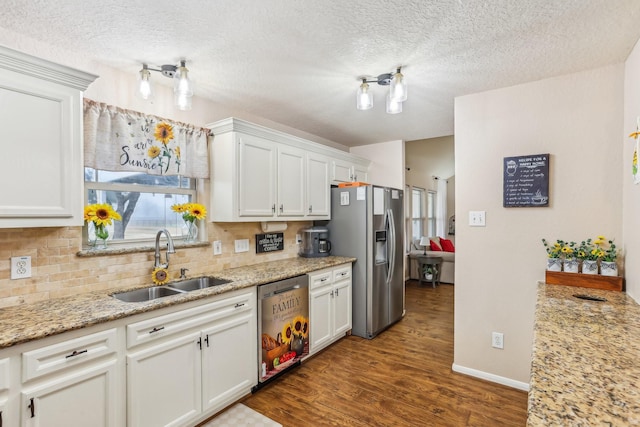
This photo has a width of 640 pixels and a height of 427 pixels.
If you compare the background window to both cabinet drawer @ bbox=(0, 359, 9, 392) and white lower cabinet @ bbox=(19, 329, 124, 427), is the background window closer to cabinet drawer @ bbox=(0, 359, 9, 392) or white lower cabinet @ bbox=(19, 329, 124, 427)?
white lower cabinet @ bbox=(19, 329, 124, 427)

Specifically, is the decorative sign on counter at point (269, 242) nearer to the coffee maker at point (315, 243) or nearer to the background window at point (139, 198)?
the coffee maker at point (315, 243)

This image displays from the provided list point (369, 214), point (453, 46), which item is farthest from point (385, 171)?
point (453, 46)

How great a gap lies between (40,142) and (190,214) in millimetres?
1092

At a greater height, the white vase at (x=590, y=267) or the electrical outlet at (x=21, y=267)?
the electrical outlet at (x=21, y=267)

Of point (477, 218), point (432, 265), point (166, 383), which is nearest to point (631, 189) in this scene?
A: point (477, 218)

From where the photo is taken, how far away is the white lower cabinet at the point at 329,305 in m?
3.01

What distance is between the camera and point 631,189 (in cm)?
196

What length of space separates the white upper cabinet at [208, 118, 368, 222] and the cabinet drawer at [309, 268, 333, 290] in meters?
0.61

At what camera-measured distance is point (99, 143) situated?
6.91ft

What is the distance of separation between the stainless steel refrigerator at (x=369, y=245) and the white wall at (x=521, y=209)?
96 centimetres

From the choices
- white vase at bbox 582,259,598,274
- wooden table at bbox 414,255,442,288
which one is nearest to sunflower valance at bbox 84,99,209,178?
white vase at bbox 582,259,598,274

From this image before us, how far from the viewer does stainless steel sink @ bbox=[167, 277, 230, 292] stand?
7.99ft

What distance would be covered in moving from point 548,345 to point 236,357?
1864mm

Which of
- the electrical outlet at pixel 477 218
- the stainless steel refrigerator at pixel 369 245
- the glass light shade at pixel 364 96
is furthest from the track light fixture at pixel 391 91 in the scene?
the stainless steel refrigerator at pixel 369 245
